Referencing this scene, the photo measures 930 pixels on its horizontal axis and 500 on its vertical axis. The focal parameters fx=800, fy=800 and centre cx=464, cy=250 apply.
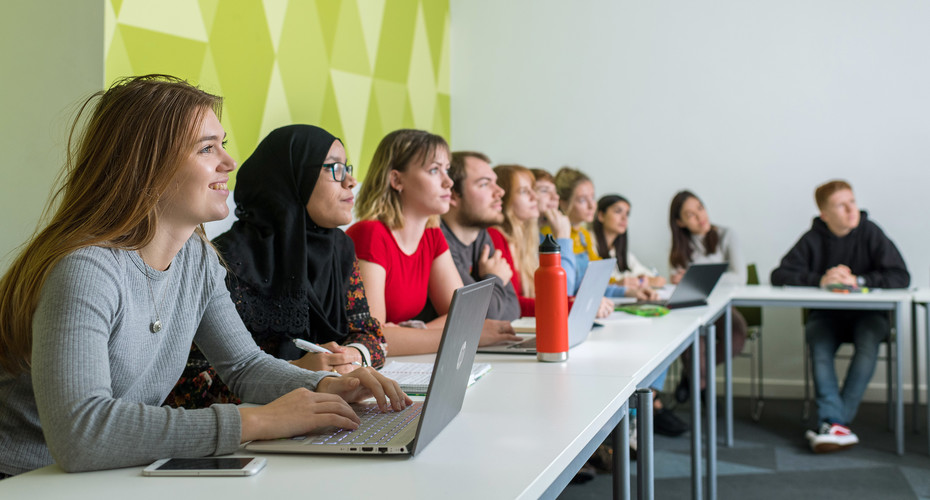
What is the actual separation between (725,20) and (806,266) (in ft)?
5.14

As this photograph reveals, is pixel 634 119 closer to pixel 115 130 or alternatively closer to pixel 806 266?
pixel 806 266

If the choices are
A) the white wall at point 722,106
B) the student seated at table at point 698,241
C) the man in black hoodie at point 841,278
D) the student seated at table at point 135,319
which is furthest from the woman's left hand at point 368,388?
the white wall at point 722,106

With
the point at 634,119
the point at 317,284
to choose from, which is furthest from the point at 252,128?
the point at 634,119

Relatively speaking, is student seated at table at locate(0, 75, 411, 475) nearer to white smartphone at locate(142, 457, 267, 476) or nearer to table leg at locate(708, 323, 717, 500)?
white smartphone at locate(142, 457, 267, 476)

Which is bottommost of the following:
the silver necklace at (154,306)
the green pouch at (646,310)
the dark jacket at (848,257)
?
the dark jacket at (848,257)

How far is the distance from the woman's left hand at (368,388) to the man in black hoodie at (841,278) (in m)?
2.93

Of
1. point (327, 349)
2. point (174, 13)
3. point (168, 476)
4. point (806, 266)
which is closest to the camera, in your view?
point (168, 476)

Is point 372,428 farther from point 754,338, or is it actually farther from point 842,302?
point 754,338

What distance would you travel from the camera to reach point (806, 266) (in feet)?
14.2

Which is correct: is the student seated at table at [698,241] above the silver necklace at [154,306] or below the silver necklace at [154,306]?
below

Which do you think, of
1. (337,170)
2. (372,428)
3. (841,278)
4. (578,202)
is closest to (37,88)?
(337,170)

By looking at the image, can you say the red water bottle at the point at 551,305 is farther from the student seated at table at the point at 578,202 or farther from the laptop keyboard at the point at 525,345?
the student seated at table at the point at 578,202

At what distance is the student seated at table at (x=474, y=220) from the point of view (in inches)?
109

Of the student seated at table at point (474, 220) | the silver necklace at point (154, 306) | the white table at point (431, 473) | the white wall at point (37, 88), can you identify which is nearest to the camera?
the white table at point (431, 473)
